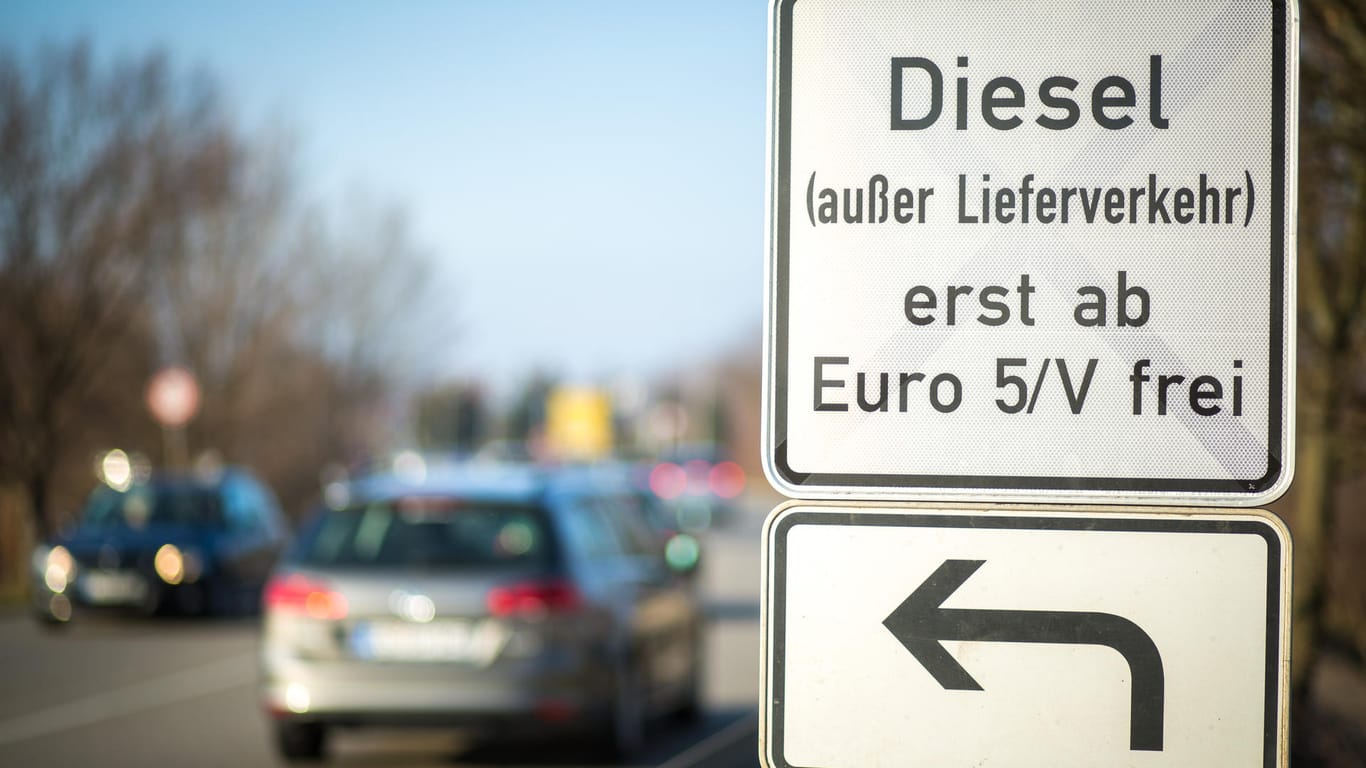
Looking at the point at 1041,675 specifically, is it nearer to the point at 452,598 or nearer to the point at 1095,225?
the point at 1095,225

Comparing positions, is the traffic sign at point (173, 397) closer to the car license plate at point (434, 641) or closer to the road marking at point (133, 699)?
the road marking at point (133, 699)

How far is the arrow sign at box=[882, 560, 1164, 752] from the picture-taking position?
2387 millimetres

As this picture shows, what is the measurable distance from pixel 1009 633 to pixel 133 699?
413 inches

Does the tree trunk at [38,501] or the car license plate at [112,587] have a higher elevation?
the tree trunk at [38,501]

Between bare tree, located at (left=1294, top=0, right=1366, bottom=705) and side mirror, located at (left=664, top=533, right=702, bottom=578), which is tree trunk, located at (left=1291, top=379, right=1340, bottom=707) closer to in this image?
bare tree, located at (left=1294, top=0, right=1366, bottom=705)

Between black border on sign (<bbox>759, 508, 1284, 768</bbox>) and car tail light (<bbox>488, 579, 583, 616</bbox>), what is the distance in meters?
6.25

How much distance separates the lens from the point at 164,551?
17172 mm

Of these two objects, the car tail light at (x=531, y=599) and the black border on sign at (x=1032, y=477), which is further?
the car tail light at (x=531, y=599)

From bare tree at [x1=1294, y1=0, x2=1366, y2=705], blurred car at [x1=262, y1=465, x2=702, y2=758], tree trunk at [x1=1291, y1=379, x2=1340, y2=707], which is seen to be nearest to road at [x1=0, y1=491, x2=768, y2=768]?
blurred car at [x1=262, y1=465, x2=702, y2=758]

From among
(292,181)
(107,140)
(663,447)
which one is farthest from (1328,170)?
(663,447)

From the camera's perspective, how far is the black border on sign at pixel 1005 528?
2.37 m

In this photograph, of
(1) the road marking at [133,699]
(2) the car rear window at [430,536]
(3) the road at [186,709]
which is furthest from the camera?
(1) the road marking at [133,699]

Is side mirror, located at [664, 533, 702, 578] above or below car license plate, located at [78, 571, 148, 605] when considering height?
above

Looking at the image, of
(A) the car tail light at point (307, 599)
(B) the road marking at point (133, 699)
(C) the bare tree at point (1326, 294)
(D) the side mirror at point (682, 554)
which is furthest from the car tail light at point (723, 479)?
(A) the car tail light at point (307, 599)
